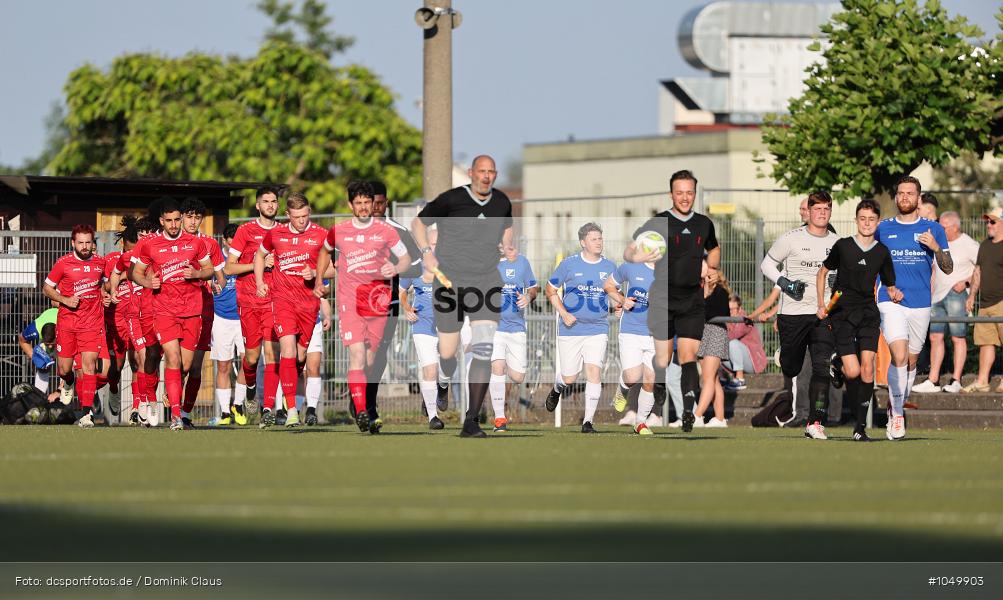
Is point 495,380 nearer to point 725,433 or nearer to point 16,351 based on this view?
point 725,433

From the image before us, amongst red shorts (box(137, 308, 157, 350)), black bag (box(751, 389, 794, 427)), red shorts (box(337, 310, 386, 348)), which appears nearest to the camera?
red shorts (box(337, 310, 386, 348))

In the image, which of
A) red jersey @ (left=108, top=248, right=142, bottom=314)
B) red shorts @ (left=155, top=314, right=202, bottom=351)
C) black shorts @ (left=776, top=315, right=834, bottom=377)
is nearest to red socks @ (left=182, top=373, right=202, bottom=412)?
red shorts @ (left=155, top=314, right=202, bottom=351)

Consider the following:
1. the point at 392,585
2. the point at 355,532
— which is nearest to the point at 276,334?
the point at 355,532

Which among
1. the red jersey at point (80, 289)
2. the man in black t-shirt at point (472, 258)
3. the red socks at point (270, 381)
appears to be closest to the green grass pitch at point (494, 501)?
the man in black t-shirt at point (472, 258)

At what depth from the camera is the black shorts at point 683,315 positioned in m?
15.5

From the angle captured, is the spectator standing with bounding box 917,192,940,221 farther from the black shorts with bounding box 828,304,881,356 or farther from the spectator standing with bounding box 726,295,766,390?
the black shorts with bounding box 828,304,881,356

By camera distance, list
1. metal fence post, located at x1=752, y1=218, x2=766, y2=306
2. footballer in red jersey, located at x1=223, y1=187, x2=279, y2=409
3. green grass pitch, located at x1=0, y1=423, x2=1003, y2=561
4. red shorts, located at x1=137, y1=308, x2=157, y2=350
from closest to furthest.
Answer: green grass pitch, located at x1=0, y1=423, x2=1003, y2=561
footballer in red jersey, located at x1=223, y1=187, x2=279, y2=409
red shorts, located at x1=137, y1=308, x2=157, y2=350
metal fence post, located at x1=752, y1=218, x2=766, y2=306

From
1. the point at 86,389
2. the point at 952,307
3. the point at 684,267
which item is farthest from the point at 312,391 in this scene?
the point at 952,307

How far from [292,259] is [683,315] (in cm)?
354

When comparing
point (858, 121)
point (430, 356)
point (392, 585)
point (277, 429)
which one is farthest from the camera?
point (858, 121)

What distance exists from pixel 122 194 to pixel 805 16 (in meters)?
61.1

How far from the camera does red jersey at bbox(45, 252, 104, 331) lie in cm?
1830

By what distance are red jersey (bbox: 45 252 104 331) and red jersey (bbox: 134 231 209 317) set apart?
6.24 ft

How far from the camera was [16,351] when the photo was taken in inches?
804
